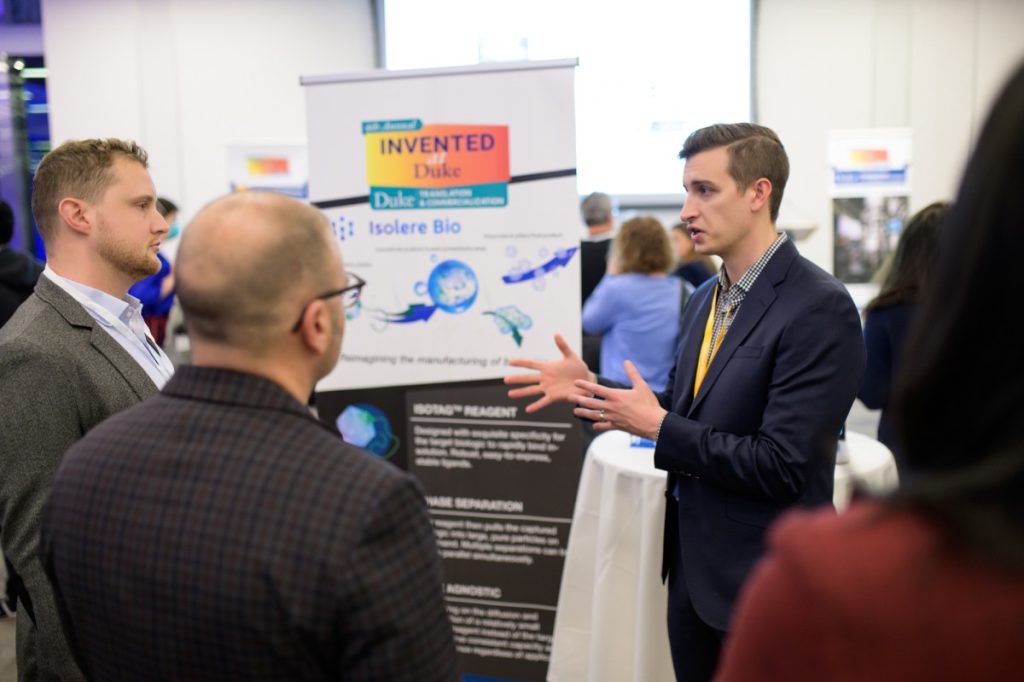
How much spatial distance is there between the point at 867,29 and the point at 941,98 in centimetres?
84

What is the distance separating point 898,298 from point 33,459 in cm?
240

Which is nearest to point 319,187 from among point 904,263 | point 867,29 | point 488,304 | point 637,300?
point 488,304

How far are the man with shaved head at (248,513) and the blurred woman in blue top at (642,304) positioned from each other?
295cm

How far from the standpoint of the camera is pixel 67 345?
1.62 meters

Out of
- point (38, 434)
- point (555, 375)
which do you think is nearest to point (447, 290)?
point (555, 375)

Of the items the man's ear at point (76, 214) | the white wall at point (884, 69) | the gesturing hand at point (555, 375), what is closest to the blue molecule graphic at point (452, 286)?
the gesturing hand at point (555, 375)

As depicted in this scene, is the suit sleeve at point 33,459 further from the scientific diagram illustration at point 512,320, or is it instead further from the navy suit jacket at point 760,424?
the scientific diagram illustration at point 512,320

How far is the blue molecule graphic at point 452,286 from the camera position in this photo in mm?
2852

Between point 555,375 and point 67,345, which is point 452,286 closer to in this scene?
point 555,375

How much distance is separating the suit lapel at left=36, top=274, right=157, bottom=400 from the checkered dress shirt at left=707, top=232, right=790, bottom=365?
3.98ft

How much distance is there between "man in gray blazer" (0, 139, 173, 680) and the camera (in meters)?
1.56

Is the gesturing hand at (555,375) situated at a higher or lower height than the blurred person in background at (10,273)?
lower

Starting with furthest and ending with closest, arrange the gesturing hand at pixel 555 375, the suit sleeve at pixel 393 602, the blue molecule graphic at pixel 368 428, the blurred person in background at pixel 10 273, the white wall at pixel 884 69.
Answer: the white wall at pixel 884 69, the blurred person in background at pixel 10 273, the blue molecule graphic at pixel 368 428, the gesturing hand at pixel 555 375, the suit sleeve at pixel 393 602

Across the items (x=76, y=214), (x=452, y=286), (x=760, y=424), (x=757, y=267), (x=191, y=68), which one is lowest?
(x=760, y=424)
